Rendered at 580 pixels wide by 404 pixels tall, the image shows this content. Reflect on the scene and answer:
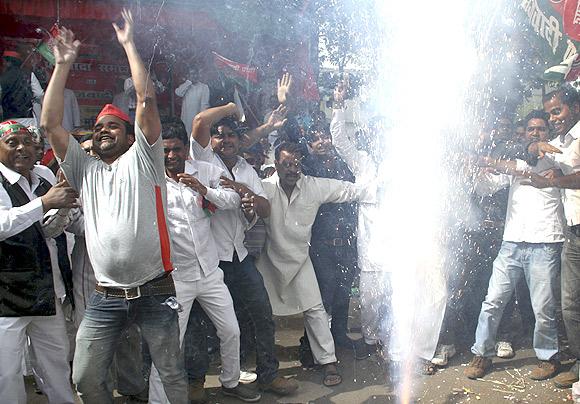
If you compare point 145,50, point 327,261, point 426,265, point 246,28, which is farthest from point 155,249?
point 145,50

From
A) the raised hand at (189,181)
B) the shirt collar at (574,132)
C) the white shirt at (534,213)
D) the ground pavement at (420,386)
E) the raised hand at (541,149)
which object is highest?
the shirt collar at (574,132)

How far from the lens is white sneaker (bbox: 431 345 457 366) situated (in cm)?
481

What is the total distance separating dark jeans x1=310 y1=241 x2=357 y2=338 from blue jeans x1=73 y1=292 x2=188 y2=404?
182 cm

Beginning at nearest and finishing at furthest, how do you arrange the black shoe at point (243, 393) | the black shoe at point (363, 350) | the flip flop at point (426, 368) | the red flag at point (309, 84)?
the black shoe at point (243, 393)
the flip flop at point (426, 368)
the black shoe at point (363, 350)
the red flag at point (309, 84)

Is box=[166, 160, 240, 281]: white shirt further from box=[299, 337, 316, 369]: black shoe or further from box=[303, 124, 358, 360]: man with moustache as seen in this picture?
box=[299, 337, 316, 369]: black shoe

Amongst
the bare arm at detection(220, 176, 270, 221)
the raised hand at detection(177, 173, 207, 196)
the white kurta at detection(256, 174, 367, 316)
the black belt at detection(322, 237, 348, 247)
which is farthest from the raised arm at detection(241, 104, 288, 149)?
the raised hand at detection(177, 173, 207, 196)

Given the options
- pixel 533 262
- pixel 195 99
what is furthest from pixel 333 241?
pixel 195 99

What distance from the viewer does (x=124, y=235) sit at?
3.06 m

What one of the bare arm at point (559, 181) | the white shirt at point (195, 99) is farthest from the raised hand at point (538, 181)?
the white shirt at point (195, 99)

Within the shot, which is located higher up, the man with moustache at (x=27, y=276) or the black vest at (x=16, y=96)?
the black vest at (x=16, y=96)

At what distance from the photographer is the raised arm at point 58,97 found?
3.03 meters

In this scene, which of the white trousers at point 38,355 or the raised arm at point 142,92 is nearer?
the raised arm at point 142,92

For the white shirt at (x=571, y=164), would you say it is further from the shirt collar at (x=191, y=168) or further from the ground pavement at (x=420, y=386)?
the shirt collar at (x=191, y=168)

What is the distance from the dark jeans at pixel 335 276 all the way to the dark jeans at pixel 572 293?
1558 mm
